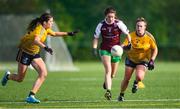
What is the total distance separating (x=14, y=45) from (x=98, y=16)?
33.1 ft

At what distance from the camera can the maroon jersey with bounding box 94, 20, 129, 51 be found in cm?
1858

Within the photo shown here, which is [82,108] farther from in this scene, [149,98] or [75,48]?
[75,48]

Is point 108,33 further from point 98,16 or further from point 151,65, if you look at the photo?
point 98,16

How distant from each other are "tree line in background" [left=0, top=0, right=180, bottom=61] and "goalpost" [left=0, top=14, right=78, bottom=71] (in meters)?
7.84

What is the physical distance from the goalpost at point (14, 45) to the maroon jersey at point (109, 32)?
56.5 ft

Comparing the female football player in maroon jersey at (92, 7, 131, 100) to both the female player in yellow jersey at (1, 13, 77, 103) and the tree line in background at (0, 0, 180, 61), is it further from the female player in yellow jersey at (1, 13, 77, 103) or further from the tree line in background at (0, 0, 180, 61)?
the tree line in background at (0, 0, 180, 61)

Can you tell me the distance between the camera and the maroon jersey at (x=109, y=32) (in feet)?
61.0

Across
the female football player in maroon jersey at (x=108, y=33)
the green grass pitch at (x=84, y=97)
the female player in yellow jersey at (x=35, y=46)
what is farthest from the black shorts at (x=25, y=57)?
the female football player in maroon jersey at (x=108, y=33)

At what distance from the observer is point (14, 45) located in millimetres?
47031

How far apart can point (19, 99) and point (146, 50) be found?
3045 millimetres

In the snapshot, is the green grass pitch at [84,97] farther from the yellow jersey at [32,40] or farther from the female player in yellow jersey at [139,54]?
the yellow jersey at [32,40]

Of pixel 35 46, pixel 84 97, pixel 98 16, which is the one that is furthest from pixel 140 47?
pixel 98 16

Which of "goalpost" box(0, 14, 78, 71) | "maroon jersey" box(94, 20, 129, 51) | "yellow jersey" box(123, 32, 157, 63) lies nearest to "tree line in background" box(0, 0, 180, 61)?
"goalpost" box(0, 14, 78, 71)

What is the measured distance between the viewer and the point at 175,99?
1766cm
